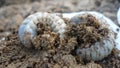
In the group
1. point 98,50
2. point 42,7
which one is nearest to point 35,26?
point 98,50

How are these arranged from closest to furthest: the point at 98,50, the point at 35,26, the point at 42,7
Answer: the point at 98,50 < the point at 35,26 < the point at 42,7

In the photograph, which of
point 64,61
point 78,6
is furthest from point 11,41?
point 78,6

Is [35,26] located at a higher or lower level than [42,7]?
higher

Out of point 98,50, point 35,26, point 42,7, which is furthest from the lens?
point 42,7

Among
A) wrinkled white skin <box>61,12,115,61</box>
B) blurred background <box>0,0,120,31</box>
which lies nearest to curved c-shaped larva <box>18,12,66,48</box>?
wrinkled white skin <box>61,12,115,61</box>

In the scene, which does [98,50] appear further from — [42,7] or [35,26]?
[42,7]

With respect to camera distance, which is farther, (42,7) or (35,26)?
(42,7)

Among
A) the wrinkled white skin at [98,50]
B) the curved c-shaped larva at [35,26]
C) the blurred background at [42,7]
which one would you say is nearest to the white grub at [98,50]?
the wrinkled white skin at [98,50]

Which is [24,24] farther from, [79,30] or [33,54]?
[79,30]

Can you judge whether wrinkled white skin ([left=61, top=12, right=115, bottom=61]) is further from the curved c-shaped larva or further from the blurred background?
the blurred background
